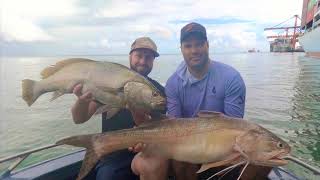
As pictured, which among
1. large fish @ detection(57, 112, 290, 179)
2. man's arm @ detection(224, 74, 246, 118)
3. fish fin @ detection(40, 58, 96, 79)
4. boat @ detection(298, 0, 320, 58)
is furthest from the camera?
boat @ detection(298, 0, 320, 58)

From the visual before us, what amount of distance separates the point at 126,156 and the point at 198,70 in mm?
1372

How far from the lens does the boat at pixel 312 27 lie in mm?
61281

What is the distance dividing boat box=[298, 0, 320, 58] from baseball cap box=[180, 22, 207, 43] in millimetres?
57853

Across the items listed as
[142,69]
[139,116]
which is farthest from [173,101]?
[142,69]

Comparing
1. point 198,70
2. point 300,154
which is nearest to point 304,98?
point 300,154

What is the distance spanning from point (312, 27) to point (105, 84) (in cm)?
7146

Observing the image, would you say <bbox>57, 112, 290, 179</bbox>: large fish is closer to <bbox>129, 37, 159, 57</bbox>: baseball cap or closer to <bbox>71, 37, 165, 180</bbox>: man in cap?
<bbox>71, 37, 165, 180</bbox>: man in cap

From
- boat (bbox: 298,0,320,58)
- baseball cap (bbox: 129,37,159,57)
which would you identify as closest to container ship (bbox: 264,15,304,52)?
boat (bbox: 298,0,320,58)

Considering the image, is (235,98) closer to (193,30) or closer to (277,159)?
(193,30)

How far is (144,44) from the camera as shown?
5.15m

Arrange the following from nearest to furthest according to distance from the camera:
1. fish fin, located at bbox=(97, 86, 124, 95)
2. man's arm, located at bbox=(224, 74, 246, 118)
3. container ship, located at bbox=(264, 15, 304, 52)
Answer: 1. fish fin, located at bbox=(97, 86, 124, 95)
2. man's arm, located at bbox=(224, 74, 246, 118)
3. container ship, located at bbox=(264, 15, 304, 52)

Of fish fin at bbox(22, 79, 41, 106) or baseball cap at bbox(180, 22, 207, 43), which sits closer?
fish fin at bbox(22, 79, 41, 106)

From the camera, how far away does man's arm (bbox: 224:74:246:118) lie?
4434 millimetres

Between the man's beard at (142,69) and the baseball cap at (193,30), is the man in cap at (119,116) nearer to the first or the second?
the man's beard at (142,69)
